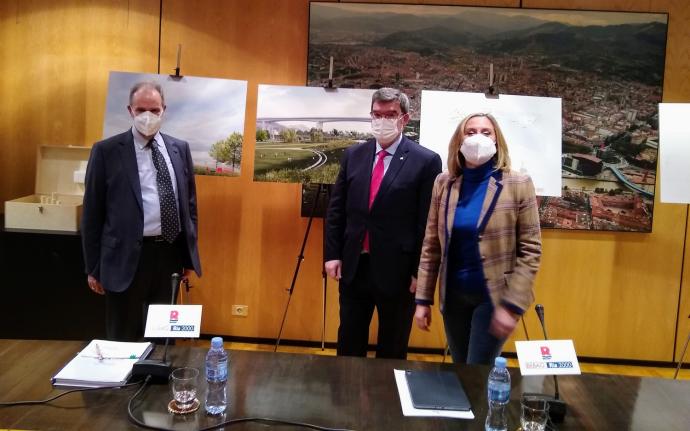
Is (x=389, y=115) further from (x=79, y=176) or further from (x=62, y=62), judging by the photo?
(x=62, y=62)

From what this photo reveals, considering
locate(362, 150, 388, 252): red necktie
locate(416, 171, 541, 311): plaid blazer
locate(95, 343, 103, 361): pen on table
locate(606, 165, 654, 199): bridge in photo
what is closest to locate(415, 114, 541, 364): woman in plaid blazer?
locate(416, 171, 541, 311): plaid blazer

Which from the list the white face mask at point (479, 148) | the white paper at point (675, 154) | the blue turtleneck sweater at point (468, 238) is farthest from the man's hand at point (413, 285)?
the white paper at point (675, 154)

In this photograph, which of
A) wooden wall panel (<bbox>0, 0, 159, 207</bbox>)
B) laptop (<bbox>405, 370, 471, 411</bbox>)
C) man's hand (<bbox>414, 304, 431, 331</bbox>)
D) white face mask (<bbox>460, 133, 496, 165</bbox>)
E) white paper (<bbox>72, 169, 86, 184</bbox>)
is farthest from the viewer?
wooden wall panel (<bbox>0, 0, 159, 207</bbox>)

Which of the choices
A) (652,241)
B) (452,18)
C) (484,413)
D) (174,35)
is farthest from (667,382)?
(174,35)

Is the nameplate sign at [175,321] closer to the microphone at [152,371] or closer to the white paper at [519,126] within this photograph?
the microphone at [152,371]

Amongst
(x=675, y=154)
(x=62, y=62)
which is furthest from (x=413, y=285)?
(x=62, y=62)

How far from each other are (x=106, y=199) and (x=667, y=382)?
2367 millimetres

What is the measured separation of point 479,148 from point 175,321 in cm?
124

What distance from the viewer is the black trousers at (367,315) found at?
247 centimetres

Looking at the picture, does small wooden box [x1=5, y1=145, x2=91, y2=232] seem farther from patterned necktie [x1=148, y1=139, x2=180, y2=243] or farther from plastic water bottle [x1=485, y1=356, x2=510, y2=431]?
plastic water bottle [x1=485, y1=356, x2=510, y2=431]

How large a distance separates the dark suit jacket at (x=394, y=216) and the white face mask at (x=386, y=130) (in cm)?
6

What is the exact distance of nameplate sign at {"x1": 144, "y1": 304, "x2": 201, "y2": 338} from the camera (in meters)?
1.59

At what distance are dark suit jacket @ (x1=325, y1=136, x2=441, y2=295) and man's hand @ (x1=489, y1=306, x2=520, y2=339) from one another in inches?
21.6

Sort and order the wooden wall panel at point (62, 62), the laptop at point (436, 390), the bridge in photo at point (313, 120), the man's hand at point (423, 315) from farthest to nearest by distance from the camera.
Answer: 1. the wooden wall panel at point (62, 62)
2. the bridge in photo at point (313, 120)
3. the man's hand at point (423, 315)
4. the laptop at point (436, 390)
